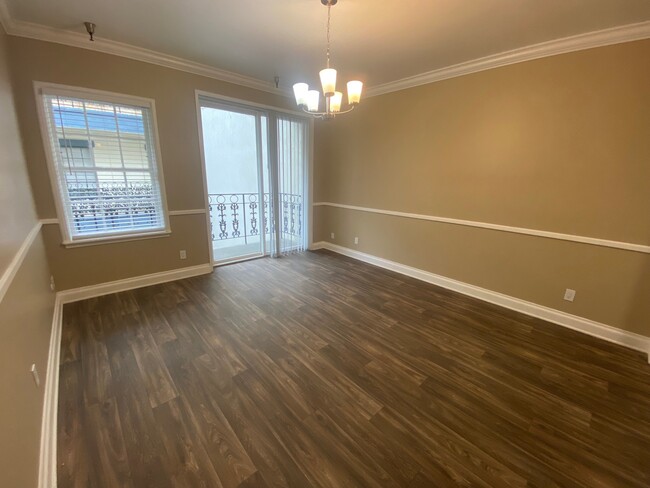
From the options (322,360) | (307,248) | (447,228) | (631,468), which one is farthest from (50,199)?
(631,468)

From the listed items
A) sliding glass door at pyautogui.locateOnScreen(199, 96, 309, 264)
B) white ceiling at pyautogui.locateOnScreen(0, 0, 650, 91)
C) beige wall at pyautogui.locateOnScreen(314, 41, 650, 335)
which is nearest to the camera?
white ceiling at pyautogui.locateOnScreen(0, 0, 650, 91)

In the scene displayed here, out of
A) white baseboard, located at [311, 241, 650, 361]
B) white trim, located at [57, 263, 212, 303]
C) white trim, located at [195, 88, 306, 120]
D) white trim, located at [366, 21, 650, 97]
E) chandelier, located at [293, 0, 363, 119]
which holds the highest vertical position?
white trim, located at [366, 21, 650, 97]

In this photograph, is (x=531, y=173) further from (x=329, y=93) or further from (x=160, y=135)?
(x=160, y=135)

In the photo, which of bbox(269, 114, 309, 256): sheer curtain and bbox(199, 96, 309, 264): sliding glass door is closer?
bbox(199, 96, 309, 264): sliding glass door

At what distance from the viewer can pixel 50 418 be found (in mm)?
1537

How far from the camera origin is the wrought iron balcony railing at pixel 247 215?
14.9ft

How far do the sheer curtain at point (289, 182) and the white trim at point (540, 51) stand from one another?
177cm

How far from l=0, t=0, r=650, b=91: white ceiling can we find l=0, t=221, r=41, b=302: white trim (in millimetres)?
1835

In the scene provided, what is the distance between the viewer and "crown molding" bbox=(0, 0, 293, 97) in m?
2.37

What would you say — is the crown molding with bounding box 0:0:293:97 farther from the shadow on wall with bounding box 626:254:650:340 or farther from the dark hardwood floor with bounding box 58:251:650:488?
the shadow on wall with bounding box 626:254:650:340

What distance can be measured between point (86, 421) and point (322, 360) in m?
1.51

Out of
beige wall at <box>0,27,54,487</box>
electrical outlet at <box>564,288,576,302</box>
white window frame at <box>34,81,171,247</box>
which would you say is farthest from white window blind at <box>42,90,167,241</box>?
electrical outlet at <box>564,288,576,302</box>

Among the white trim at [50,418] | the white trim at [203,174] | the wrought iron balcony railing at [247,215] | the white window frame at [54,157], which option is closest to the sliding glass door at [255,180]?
the wrought iron balcony railing at [247,215]

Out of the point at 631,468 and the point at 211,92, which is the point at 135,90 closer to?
the point at 211,92
